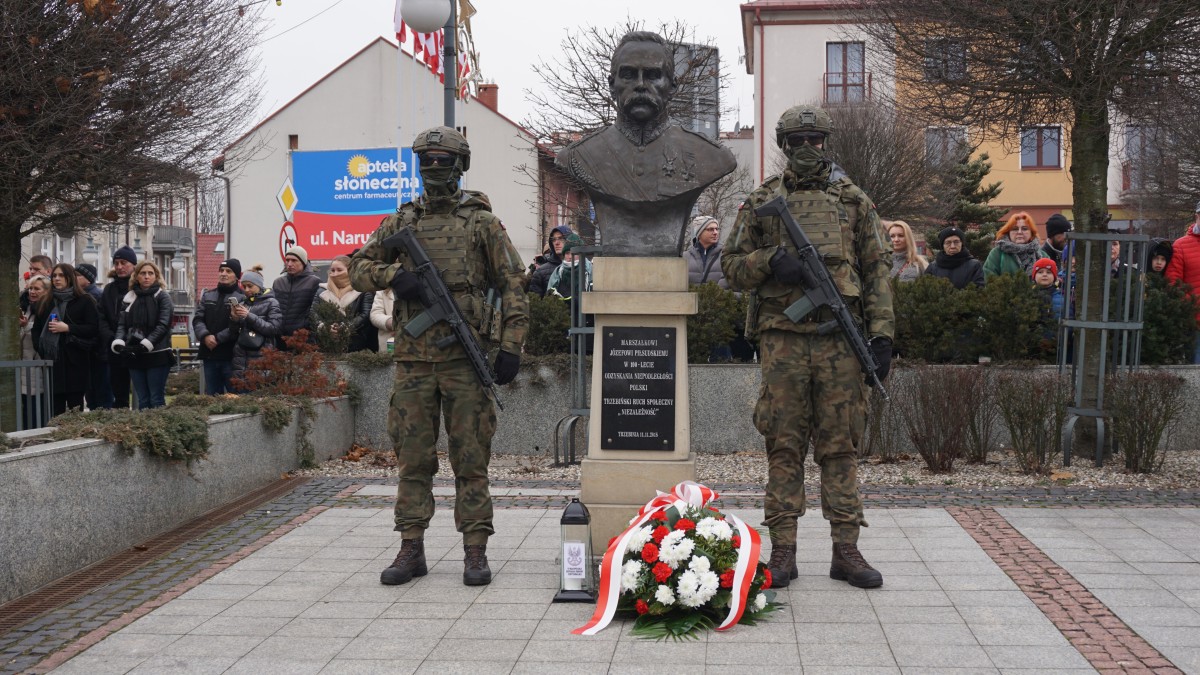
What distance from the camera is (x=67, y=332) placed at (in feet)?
40.2

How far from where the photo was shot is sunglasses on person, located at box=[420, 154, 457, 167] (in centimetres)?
659

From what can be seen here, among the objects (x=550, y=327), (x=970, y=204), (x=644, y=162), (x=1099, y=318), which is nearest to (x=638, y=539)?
(x=644, y=162)

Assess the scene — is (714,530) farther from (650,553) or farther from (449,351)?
(449,351)

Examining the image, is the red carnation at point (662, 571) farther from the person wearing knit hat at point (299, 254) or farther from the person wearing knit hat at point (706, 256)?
the person wearing knit hat at point (299, 254)

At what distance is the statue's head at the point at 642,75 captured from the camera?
6.70 metres

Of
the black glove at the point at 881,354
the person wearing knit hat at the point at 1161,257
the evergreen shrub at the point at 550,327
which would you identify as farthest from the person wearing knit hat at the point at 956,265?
the black glove at the point at 881,354

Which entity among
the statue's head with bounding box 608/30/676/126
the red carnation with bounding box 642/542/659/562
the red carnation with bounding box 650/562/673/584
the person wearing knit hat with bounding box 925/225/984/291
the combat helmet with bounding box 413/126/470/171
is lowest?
the red carnation with bounding box 650/562/673/584

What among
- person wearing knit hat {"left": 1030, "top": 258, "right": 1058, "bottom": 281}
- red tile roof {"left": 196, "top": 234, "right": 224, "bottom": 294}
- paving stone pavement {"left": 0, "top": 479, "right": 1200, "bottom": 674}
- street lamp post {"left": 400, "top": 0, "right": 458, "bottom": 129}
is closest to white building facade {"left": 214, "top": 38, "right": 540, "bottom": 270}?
red tile roof {"left": 196, "top": 234, "right": 224, "bottom": 294}

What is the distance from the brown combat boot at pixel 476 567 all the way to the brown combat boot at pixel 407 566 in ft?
0.82

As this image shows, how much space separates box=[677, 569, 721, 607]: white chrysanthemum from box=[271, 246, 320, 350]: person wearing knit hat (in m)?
7.45

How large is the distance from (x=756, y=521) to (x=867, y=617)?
7.83ft

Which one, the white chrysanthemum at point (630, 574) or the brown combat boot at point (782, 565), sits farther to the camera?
the brown combat boot at point (782, 565)

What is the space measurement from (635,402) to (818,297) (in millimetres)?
1195

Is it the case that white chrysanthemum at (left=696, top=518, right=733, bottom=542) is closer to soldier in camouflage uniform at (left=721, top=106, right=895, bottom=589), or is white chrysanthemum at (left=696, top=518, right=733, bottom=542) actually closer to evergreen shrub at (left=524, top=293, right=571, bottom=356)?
soldier in camouflage uniform at (left=721, top=106, right=895, bottom=589)
